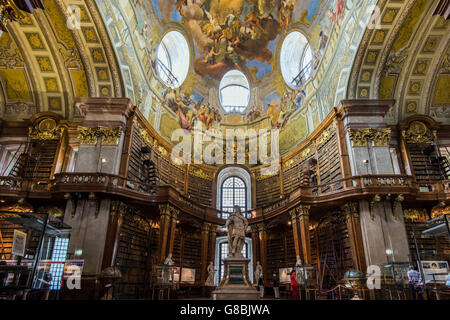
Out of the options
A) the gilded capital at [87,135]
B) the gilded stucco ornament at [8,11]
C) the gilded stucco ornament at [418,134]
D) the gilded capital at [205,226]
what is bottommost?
the gilded capital at [205,226]

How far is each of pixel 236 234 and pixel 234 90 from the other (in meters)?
18.5

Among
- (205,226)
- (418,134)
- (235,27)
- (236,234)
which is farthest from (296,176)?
(235,27)

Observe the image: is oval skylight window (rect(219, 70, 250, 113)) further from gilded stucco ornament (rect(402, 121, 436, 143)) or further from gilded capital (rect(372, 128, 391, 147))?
gilded stucco ornament (rect(402, 121, 436, 143))

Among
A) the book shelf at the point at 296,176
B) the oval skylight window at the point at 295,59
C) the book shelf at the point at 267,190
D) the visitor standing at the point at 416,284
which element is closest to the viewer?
the visitor standing at the point at 416,284

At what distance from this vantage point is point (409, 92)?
15.8 meters

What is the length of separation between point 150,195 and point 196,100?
36.6ft

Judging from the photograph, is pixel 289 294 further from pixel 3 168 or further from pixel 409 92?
pixel 3 168

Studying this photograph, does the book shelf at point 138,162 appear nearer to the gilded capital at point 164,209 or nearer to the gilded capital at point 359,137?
the gilded capital at point 164,209

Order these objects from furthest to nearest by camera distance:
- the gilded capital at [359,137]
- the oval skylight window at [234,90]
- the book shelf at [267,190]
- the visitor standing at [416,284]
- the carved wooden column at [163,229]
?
the oval skylight window at [234,90] → the book shelf at [267,190] → the gilded capital at [359,137] → the carved wooden column at [163,229] → the visitor standing at [416,284]

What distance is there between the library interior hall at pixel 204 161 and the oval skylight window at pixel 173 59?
0.55 feet

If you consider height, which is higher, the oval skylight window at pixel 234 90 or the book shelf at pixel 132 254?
the oval skylight window at pixel 234 90

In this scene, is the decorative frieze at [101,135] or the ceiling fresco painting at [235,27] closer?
the decorative frieze at [101,135]

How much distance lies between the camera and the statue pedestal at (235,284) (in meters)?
8.12

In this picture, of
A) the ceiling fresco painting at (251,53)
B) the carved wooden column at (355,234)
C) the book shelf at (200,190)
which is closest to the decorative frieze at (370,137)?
the ceiling fresco painting at (251,53)
